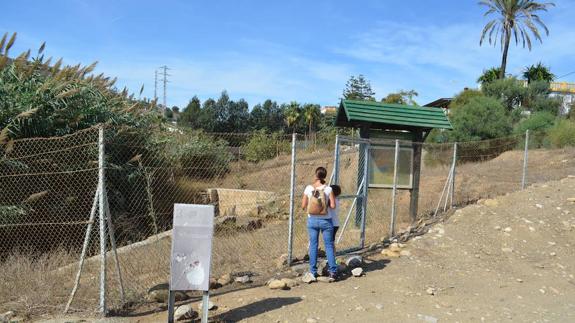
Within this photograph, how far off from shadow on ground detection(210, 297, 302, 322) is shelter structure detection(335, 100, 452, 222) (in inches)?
153

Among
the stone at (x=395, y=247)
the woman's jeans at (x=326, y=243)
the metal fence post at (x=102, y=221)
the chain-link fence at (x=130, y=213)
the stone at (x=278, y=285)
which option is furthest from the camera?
the stone at (x=395, y=247)

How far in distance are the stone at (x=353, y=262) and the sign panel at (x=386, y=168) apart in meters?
2.30

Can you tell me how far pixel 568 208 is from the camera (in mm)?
10570

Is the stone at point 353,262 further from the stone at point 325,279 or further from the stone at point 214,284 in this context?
the stone at point 214,284

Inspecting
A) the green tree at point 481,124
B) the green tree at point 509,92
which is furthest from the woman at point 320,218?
the green tree at point 509,92

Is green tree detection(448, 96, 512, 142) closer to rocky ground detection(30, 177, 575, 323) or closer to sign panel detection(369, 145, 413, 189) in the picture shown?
rocky ground detection(30, 177, 575, 323)

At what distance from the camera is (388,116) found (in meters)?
9.92

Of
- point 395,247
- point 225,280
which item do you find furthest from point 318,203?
point 395,247

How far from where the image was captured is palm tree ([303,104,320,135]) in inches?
2354

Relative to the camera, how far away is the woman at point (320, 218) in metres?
6.67

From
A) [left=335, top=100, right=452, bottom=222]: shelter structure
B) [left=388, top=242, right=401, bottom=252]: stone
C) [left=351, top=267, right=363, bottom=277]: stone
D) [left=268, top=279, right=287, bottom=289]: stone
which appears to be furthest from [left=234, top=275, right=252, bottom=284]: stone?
[left=335, top=100, right=452, bottom=222]: shelter structure

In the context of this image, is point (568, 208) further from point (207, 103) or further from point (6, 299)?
point (207, 103)

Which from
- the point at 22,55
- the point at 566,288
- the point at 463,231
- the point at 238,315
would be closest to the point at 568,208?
the point at 463,231

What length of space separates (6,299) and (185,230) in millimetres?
2270
